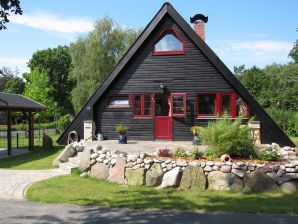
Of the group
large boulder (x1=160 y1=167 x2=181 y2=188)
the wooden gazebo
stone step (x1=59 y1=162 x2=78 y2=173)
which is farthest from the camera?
the wooden gazebo

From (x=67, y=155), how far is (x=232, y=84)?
7504mm

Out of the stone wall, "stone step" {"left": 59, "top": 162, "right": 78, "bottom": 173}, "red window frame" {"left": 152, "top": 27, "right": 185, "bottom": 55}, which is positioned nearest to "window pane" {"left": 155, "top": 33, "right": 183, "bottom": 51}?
"red window frame" {"left": 152, "top": 27, "right": 185, "bottom": 55}

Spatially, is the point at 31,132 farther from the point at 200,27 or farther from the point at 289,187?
the point at 289,187

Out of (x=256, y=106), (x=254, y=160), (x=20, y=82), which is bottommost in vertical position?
(x=254, y=160)

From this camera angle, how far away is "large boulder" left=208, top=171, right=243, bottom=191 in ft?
23.6

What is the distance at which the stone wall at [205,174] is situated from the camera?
23.3ft

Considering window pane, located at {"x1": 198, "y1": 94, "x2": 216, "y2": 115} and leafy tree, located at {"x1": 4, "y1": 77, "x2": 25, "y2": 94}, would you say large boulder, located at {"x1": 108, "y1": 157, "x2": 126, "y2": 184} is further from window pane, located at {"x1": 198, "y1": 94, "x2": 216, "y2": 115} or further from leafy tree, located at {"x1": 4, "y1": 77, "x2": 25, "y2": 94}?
leafy tree, located at {"x1": 4, "y1": 77, "x2": 25, "y2": 94}

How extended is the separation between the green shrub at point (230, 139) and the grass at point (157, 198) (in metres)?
1.27

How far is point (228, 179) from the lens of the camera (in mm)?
7238

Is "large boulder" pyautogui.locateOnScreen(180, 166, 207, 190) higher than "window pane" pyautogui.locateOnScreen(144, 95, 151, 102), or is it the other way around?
"window pane" pyautogui.locateOnScreen(144, 95, 151, 102)

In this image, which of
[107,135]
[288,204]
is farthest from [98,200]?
[107,135]

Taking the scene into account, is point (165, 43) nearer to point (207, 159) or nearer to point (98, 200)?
point (207, 159)

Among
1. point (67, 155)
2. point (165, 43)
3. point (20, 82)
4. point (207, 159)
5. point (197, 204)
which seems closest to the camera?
point (197, 204)

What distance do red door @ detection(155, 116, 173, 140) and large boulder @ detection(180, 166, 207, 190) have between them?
19.7 ft
